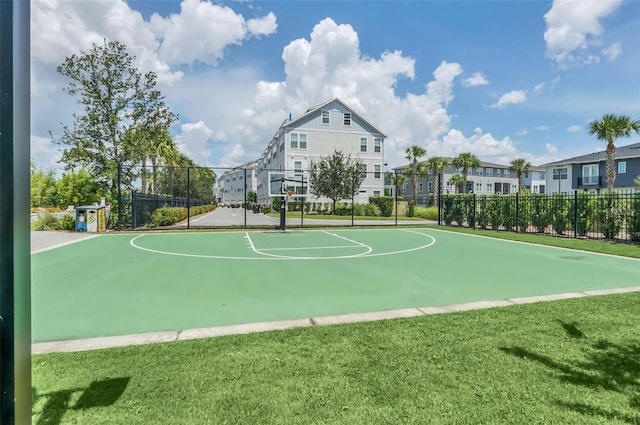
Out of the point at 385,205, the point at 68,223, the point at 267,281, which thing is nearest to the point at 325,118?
the point at 385,205

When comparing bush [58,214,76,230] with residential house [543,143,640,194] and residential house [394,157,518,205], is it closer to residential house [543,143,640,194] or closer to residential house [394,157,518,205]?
residential house [543,143,640,194]

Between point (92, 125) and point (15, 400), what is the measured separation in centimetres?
2253

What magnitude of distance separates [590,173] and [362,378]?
1740 inches

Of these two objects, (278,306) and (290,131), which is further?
(290,131)

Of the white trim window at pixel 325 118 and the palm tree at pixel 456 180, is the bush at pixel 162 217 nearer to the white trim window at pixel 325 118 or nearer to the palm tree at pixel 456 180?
the white trim window at pixel 325 118

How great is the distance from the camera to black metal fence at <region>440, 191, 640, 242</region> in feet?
44.5

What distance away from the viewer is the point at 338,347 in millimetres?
3535

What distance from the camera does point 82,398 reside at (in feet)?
8.63

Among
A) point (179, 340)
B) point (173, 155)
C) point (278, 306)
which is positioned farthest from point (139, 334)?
point (173, 155)

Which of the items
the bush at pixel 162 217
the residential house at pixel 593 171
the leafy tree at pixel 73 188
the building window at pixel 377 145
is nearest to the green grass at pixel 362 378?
the bush at pixel 162 217

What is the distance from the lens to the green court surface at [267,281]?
4708mm

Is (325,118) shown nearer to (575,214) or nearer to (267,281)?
(575,214)

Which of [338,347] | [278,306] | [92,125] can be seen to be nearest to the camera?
[338,347]

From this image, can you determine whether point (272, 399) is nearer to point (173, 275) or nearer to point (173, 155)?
point (173, 275)
